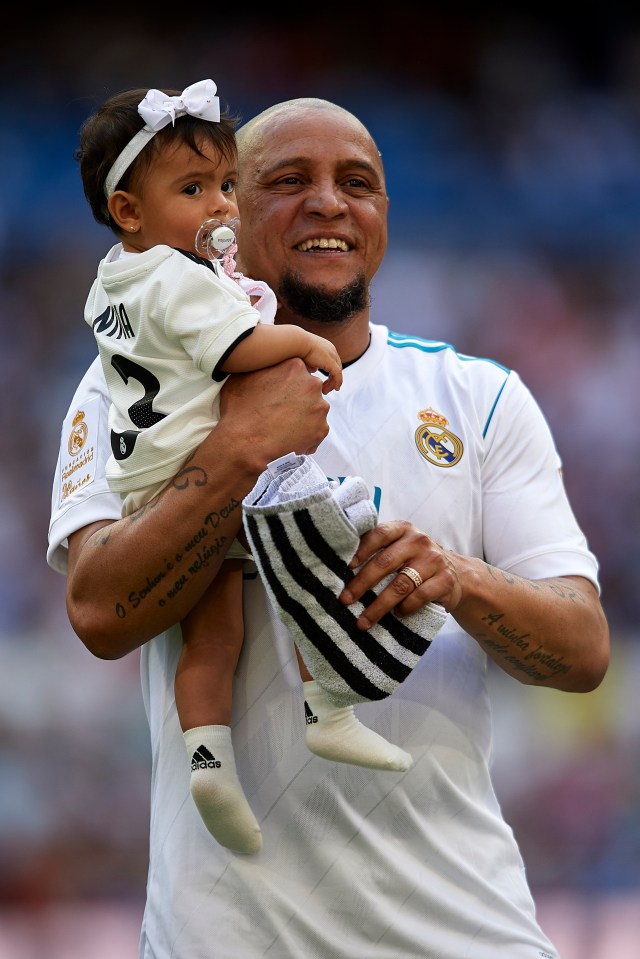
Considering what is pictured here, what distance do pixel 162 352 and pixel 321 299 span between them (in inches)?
20.9

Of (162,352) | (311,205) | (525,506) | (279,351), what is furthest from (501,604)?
(311,205)

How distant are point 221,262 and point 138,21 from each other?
10.2 ft

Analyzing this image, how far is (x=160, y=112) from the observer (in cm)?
173

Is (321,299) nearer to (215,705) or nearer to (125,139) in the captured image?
(125,139)

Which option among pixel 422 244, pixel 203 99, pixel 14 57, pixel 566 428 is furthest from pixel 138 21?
pixel 203 99

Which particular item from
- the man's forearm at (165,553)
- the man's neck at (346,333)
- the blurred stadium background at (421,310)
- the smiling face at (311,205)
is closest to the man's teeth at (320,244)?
the smiling face at (311,205)

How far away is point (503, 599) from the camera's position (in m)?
1.76

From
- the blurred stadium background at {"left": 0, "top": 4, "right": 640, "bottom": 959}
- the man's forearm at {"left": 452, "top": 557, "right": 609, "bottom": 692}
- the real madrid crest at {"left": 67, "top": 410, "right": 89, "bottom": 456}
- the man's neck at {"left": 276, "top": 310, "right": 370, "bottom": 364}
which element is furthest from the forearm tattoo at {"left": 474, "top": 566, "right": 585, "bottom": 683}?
the blurred stadium background at {"left": 0, "top": 4, "right": 640, "bottom": 959}

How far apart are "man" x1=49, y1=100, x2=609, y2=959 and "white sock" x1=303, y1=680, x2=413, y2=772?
0.19 metres

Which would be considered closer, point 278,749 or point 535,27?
point 278,749

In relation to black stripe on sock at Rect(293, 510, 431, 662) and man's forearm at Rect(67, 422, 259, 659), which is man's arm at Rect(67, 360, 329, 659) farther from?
black stripe on sock at Rect(293, 510, 431, 662)

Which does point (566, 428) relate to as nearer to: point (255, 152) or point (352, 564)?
point (255, 152)

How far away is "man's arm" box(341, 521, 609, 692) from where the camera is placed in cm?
153

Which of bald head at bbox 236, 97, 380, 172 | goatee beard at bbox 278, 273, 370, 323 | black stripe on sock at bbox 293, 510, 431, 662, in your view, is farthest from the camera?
bald head at bbox 236, 97, 380, 172
